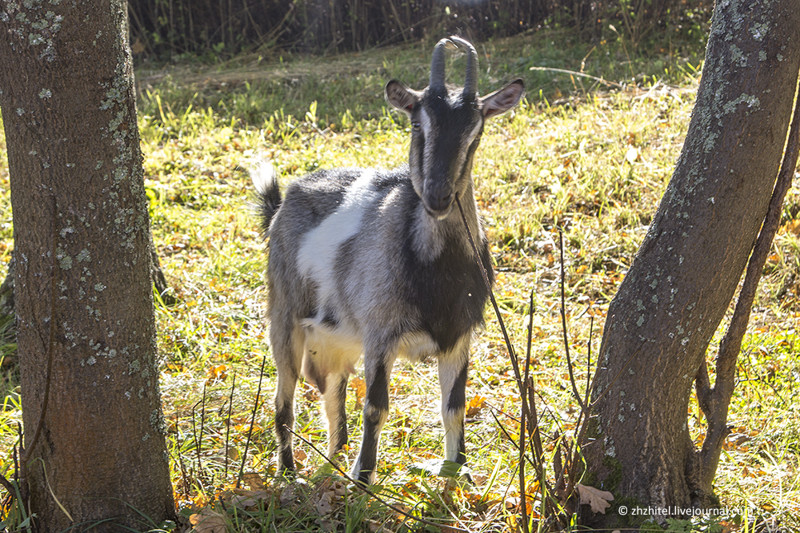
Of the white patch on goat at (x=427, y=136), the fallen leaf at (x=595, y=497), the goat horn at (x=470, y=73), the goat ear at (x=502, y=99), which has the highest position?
the goat horn at (x=470, y=73)

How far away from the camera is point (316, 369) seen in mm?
3947

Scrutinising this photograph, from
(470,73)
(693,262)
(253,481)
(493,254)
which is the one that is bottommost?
(253,481)

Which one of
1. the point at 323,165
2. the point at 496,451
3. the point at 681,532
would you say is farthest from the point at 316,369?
the point at 323,165

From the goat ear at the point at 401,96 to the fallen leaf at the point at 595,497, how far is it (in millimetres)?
1666

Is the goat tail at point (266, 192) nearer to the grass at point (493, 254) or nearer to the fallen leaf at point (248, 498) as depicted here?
the grass at point (493, 254)

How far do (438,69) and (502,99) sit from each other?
0.32 m

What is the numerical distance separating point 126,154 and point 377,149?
507cm

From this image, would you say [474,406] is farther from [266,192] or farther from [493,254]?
[493,254]

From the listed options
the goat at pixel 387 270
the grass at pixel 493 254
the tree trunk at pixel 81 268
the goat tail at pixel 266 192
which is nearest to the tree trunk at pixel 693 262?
the grass at pixel 493 254

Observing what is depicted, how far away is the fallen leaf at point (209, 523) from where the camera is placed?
101 inches

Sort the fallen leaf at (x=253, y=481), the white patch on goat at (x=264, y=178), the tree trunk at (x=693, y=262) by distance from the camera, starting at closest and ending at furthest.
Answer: the tree trunk at (x=693, y=262) → the fallen leaf at (x=253, y=481) → the white patch on goat at (x=264, y=178)

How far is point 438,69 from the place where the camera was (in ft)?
10.2

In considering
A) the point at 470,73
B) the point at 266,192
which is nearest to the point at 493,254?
the point at 266,192

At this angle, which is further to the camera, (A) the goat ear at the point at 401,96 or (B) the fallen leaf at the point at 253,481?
(A) the goat ear at the point at 401,96
